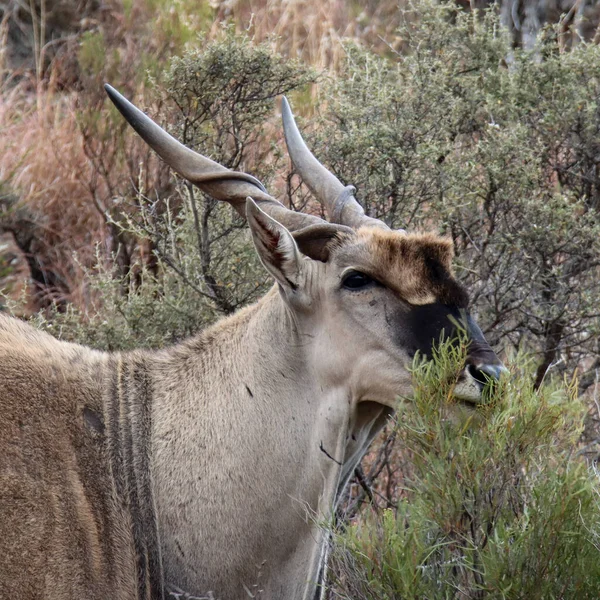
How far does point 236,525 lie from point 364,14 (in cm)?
834

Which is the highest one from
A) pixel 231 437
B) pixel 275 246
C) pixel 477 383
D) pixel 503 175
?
pixel 275 246

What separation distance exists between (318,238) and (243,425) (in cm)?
64

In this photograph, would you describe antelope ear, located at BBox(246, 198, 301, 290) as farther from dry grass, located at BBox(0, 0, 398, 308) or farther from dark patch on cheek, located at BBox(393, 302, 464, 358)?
dry grass, located at BBox(0, 0, 398, 308)

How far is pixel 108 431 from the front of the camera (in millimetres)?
3250

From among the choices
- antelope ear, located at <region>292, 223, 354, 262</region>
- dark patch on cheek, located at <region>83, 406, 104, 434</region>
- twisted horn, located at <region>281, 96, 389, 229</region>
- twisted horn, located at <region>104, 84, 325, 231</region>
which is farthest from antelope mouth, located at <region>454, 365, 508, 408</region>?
dark patch on cheek, located at <region>83, 406, 104, 434</region>

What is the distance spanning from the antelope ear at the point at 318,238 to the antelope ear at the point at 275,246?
77mm

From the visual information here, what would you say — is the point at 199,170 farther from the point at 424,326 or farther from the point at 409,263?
the point at 424,326

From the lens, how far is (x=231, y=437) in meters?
3.29

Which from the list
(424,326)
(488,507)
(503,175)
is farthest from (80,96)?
(488,507)

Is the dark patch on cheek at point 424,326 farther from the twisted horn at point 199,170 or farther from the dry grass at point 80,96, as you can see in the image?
the dry grass at point 80,96

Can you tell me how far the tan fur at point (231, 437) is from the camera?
3.07 meters

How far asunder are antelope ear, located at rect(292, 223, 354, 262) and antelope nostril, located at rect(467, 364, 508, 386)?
659 millimetres

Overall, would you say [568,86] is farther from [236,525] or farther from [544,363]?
[236,525]

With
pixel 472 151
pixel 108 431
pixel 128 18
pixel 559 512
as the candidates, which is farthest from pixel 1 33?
pixel 559 512
